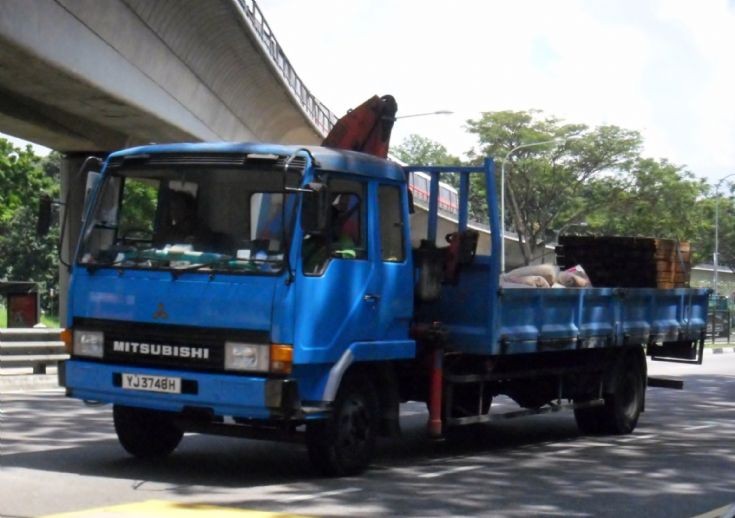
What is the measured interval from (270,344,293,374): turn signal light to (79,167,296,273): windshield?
54cm

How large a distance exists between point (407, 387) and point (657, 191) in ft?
170

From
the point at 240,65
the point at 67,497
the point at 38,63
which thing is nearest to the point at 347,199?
the point at 67,497

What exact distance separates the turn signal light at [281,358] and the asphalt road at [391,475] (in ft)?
2.78

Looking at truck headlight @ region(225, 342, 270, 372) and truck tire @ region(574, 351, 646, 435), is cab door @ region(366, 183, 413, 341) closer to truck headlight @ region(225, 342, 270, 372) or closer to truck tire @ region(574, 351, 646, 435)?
truck headlight @ region(225, 342, 270, 372)

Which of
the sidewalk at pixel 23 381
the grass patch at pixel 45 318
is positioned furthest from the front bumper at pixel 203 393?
the grass patch at pixel 45 318

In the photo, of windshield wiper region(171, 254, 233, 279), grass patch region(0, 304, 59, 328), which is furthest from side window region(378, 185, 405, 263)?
grass patch region(0, 304, 59, 328)

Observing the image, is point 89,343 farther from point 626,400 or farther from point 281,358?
point 626,400

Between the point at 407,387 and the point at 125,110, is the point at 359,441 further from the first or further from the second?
the point at 125,110

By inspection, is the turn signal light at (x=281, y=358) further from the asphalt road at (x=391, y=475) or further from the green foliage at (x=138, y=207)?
the green foliage at (x=138, y=207)

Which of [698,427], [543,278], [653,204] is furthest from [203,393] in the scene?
[653,204]

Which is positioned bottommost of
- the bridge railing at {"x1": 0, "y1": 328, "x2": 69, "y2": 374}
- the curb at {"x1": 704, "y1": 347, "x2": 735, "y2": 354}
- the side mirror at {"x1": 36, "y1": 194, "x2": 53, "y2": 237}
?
the curb at {"x1": 704, "y1": 347, "x2": 735, "y2": 354}

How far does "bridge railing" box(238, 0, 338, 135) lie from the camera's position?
28.7 metres

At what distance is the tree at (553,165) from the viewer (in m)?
59.1

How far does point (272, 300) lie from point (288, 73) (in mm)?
26897
